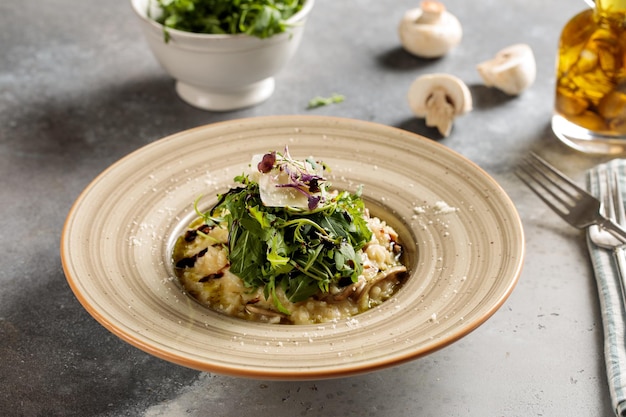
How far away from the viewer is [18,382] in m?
2.63

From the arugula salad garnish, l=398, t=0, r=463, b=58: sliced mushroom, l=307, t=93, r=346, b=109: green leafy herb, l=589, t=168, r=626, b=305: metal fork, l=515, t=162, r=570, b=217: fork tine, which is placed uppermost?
the arugula salad garnish

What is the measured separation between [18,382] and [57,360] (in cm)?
15

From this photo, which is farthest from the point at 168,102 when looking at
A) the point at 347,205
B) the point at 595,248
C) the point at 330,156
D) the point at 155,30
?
the point at 595,248

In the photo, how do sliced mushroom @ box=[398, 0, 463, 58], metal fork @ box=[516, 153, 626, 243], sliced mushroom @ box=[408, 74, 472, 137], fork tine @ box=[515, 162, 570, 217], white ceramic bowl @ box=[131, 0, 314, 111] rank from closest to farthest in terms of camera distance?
metal fork @ box=[516, 153, 626, 243] → fork tine @ box=[515, 162, 570, 217] → white ceramic bowl @ box=[131, 0, 314, 111] → sliced mushroom @ box=[408, 74, 472, 137] → sliced mushroom @ box=[398, 0, 463, 58]

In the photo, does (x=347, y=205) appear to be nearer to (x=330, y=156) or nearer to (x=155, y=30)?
(x=330, y=156)

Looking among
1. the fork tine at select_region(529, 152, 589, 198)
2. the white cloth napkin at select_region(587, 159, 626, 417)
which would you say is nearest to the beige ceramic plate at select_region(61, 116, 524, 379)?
the white cloth napkin at select_region(587, 159, 626, 417)

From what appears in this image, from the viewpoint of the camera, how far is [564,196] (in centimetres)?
342

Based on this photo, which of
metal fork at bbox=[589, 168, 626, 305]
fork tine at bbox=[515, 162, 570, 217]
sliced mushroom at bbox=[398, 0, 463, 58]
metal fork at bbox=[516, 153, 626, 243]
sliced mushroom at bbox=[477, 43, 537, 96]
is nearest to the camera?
metal fork at bbox=[589, 168, 626, 305]

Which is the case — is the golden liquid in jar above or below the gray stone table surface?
above

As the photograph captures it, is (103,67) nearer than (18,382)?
No

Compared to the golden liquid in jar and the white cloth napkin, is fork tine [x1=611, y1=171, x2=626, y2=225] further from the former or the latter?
the golden liquid in jar

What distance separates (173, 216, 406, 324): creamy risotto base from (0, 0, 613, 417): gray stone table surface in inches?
8.8

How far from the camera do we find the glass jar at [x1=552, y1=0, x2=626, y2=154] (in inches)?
139

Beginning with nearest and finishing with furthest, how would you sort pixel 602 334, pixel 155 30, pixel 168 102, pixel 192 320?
1. pixel 192 320
2. pixel 602 334
3. pixel 155 30
4. pixel 168 102
